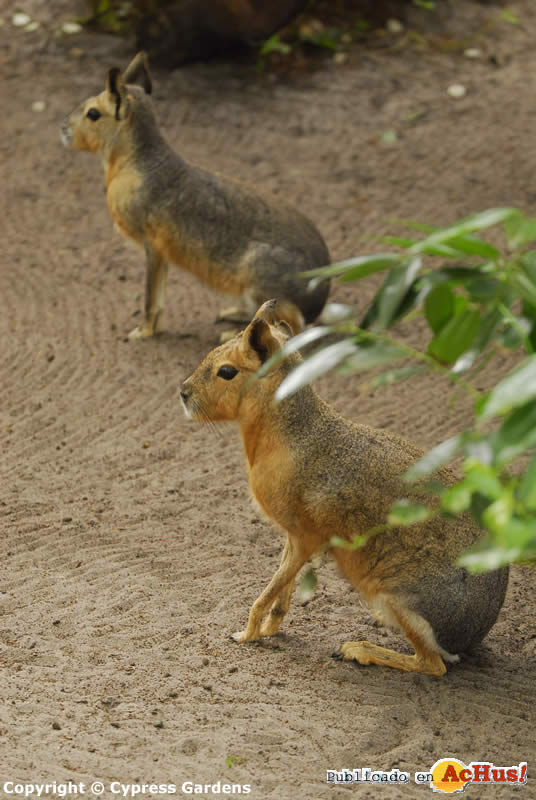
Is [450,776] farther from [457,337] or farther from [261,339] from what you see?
[457,337]

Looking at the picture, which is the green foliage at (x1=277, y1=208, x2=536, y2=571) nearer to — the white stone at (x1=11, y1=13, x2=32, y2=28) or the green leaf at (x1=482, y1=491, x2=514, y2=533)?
the green leaf at (x1=482, y1=491, x2=514, y2=533)

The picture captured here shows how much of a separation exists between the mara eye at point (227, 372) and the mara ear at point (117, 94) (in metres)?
4.37

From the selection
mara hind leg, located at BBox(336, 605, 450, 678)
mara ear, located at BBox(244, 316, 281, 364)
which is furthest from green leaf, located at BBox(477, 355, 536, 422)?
mara hind leg, located at BBox(336, 605, 450, 678)

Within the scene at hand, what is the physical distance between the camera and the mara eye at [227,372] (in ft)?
15.5

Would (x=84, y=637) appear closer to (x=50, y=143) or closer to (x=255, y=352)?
(x=255, y=352)

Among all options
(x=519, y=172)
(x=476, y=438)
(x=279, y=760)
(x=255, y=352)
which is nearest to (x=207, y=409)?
(x=255, y=352)

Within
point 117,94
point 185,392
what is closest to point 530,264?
point 185,392

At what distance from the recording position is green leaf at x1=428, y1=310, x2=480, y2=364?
7.80ft

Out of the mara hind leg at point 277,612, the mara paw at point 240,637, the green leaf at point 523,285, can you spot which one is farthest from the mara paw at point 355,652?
the green leaf at point 523,285

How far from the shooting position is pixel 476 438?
207cm

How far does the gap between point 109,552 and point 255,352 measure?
1.73 m

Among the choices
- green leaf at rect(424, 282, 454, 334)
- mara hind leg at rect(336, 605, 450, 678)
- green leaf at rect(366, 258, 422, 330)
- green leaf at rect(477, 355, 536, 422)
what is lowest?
mara hind leg at rect(336, 605, 450, 678)

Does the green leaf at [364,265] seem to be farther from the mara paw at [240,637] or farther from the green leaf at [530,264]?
the mara paw at [240,637]

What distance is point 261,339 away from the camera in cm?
449
